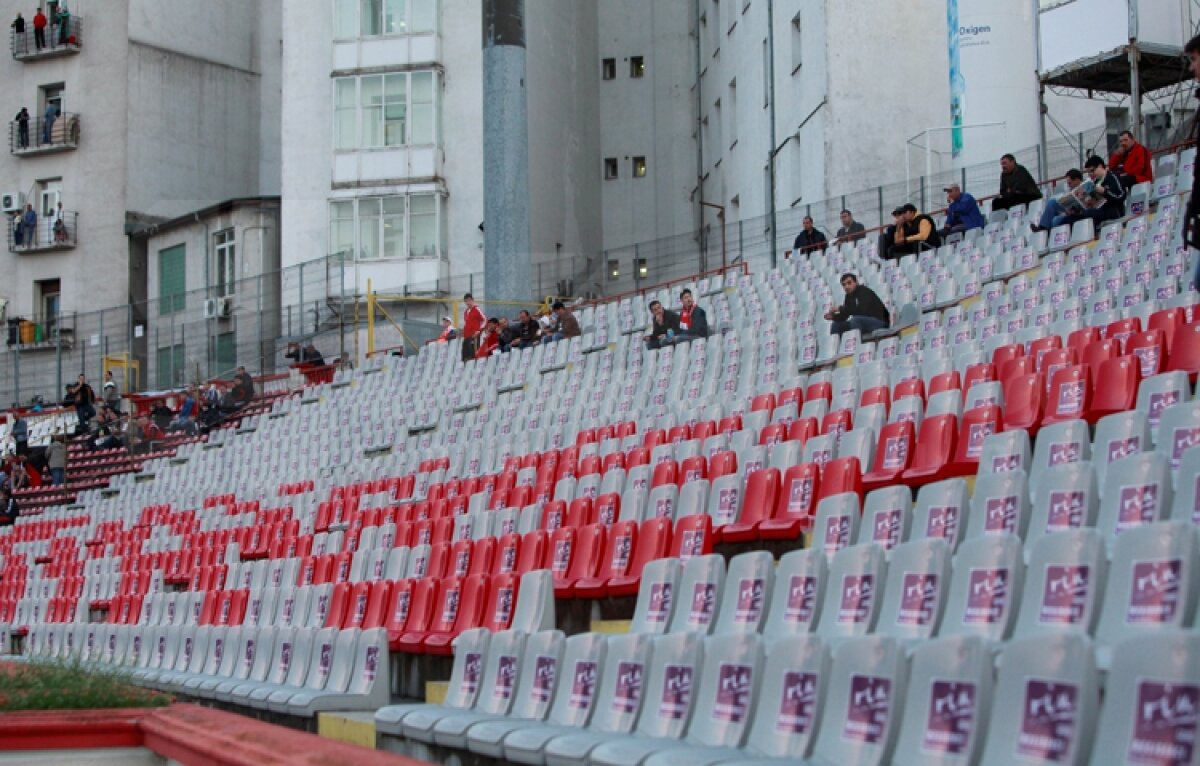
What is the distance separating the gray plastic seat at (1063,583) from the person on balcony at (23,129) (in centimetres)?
3354

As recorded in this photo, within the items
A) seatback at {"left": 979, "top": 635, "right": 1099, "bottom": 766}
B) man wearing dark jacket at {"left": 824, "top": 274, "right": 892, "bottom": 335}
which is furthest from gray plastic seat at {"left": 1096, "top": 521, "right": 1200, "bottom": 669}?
man wearing dark jacket at {"left": 824, "top": 274, "right": 892, "bottom": 335}

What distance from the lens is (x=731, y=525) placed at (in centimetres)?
Answer: 785

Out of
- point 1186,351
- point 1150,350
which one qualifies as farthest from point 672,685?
point 1150,350

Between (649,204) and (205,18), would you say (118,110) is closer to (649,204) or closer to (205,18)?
(205,18)

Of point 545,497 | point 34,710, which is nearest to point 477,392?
point 545,497

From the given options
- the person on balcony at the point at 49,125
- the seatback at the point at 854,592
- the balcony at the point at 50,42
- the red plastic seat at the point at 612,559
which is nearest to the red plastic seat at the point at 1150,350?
the red plastic seat at the point at 612,559

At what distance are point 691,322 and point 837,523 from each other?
9818 mm

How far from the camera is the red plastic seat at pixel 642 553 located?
24.4ft

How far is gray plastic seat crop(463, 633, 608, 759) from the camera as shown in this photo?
17.5ft

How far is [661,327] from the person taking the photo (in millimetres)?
16312

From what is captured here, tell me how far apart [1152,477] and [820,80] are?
1985 centimetres

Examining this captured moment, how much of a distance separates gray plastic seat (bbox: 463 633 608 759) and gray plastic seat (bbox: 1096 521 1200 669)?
6.40 feet

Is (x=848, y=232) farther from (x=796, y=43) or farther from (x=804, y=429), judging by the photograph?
(x=804, y=429)

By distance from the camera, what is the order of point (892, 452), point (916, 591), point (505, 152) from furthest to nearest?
1. point (505, 152)
2. point (892, 452)
3. point (916, 591)
